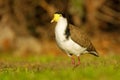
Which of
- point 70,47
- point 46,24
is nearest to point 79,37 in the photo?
point 70,47

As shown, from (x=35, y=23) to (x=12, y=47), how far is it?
12.4 feet

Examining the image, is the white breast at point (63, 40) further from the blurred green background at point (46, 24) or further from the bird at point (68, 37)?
the blurred green background at point (46, 24)

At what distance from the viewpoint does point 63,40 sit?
44.0 ft

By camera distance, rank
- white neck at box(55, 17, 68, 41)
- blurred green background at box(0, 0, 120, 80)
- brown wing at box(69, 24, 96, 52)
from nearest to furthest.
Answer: white neck at box(55, 17, 68, 41), brown wing at box(69, 24, 96, 52), blurred green background at box(0, 0, 120, 80)

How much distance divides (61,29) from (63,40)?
0.29 metres

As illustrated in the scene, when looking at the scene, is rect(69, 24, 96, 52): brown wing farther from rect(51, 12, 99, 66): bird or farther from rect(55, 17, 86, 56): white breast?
rect(55, 17, 86, 56): white breast

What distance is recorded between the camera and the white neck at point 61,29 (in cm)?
1339

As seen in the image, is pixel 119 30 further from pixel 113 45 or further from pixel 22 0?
pixel 22 0

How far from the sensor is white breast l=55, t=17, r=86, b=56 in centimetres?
1341

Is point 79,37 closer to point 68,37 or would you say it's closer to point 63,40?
point 68,37

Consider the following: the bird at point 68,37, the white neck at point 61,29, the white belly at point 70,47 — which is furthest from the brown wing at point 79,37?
the white neck at point 61,29

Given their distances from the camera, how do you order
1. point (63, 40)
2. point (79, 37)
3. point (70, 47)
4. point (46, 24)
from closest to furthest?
point (63, 40)
point (70, 47)
point (79, 37)
point (46, 24)

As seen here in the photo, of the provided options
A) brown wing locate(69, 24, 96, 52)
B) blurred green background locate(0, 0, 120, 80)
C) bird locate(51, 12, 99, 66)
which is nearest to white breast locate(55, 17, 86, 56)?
bird locate(51, 12, 99, 66)

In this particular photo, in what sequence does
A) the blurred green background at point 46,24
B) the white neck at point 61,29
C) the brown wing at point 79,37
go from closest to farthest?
the white neck at point 61,29, the brown wing at point 79,37, the blurred green background at point 46,24
